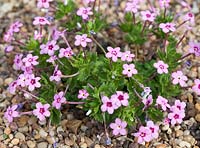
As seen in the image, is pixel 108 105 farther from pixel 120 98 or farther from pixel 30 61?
pixel 30 61

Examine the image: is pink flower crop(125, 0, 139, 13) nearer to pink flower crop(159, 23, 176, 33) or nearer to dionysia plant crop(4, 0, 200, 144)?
dionysia plant crop(4, 0, 200, 144)

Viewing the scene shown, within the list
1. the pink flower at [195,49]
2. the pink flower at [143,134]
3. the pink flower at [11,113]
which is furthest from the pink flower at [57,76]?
the pink flower at [195,49]

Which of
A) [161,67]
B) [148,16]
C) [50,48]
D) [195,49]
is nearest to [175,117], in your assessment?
[161,67]

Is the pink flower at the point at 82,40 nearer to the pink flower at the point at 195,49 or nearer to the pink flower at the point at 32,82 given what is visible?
the pink flower at the point at 32,82

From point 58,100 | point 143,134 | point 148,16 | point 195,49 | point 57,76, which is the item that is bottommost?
point 143,134

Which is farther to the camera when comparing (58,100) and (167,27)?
(167,27)

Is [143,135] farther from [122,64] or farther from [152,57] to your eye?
[152,57]

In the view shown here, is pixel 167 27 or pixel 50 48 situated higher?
pixel 167 27

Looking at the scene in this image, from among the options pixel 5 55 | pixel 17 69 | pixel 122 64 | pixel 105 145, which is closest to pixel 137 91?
pixel 122 64
